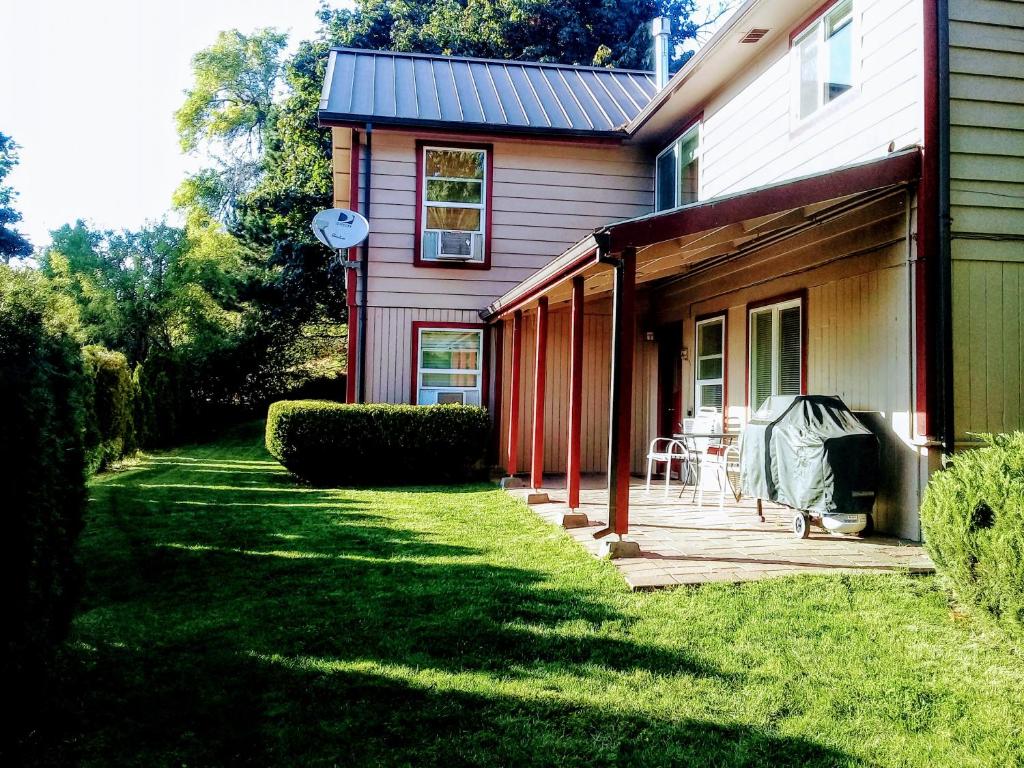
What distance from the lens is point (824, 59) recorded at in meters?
6.46

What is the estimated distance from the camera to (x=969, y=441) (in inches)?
203

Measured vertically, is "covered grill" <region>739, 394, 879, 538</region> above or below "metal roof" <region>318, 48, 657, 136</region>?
below

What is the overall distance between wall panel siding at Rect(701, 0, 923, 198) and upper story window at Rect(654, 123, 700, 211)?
0.49 meters

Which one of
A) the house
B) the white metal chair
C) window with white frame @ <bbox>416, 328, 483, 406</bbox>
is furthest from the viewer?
window with white frame @ <bbox>416, 328, 483, 406</bbox>

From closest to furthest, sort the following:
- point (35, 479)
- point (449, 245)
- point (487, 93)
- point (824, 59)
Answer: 1. point (35, 479)
2. point (824, 59)
3. point (449, 245)
4. point (487, 93)

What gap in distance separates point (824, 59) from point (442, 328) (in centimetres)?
580

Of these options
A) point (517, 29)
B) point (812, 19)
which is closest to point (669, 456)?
point (812, 19)

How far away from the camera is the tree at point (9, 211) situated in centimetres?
2888

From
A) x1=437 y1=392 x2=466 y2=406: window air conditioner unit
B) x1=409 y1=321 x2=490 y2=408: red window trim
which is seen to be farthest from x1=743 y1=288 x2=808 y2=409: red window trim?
x1=437 y1=392 x2=466 y2=406: window air conditioner unit

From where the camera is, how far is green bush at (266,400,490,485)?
8766 mm

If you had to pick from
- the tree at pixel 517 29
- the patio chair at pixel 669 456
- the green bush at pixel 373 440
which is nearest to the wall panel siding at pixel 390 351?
the green bush at pixel 373 440

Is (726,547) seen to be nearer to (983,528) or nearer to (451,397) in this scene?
(983,528)

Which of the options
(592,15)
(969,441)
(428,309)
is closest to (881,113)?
(969,441)

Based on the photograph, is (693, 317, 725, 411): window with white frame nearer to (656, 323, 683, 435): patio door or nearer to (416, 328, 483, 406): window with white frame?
(656, 323, 683, 435): patio door
